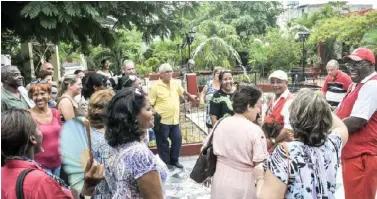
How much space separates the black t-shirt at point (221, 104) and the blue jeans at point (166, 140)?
130cm

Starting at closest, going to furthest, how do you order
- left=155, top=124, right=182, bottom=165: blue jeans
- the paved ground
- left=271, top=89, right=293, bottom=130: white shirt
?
left=271, top=89, right=293, bottom=130: white shirt < the paved ground < left=155, top=124, right=182, bottom=165: blue jeans

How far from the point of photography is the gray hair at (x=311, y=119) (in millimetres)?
2172

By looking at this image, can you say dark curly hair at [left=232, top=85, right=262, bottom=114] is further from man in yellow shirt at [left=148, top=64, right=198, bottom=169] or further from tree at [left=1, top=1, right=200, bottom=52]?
man in yellow shirt at [left=148, top=64, right=198, bottom=169]

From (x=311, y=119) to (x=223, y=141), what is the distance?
1044mm

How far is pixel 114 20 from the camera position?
616 centimetres

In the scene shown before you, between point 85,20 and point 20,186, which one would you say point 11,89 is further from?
point 20,186

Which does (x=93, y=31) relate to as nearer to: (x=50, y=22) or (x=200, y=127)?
(x=50, y=22)

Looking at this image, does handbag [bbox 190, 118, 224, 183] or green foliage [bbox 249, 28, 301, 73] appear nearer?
handbag [bbox 190, 118, 224, 183]

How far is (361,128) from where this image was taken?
11.5 ft

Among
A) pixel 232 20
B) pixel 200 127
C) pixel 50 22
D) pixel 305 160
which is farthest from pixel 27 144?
pixel 232 20

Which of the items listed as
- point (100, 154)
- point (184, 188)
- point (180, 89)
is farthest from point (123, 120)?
point (180, 89)

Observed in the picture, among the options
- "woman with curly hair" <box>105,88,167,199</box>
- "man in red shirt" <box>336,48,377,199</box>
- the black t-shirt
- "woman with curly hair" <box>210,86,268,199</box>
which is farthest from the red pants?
"woman with curly hair" <box>105,88,167,199</box>

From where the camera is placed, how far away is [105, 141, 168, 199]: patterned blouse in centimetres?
209

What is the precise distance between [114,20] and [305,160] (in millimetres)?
4633
